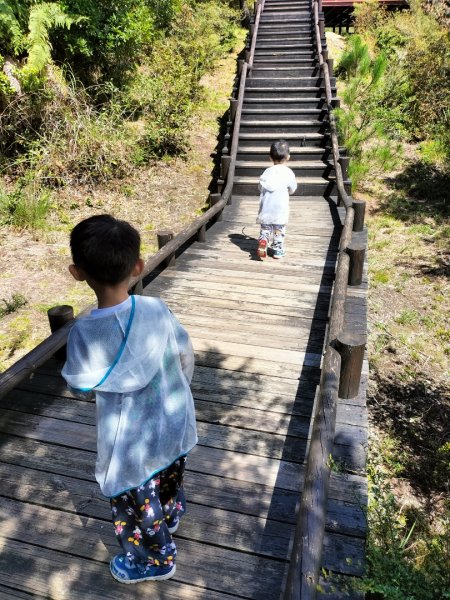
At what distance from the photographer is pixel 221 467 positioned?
9.64 ft

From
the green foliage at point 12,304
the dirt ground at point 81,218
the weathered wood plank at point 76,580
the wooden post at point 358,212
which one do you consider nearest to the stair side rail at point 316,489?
the weathered wood plank at point 76,580

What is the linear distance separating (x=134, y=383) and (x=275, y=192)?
418 centimetres

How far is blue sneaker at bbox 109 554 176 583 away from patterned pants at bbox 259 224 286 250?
4.34 metres

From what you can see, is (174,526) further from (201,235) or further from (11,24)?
(11,24)

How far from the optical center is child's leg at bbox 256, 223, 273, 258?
5953 mm

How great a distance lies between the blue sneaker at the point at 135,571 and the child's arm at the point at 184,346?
95 centimetres

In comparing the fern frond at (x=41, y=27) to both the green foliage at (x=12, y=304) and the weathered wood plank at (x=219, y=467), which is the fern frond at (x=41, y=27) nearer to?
the green foliage at (x=12, y=304)

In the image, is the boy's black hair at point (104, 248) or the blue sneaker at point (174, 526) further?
the blue sneaker at point (174, 526)

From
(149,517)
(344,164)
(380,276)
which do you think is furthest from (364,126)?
(149,517)

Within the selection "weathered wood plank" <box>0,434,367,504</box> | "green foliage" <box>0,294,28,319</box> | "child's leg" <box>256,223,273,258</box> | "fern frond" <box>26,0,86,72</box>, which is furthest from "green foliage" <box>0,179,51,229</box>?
"weathered wood plank" <box>0,434,367,504</box>

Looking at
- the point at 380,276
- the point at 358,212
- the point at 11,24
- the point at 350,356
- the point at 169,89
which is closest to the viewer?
the point at 350,356

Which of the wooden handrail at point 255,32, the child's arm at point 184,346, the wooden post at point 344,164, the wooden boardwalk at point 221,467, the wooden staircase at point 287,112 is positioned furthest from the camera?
the wooden handrail at point 255,32

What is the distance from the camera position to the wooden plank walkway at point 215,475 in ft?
7.58

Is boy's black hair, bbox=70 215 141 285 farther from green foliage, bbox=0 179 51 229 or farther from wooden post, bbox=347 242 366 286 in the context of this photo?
green foliage, bbox=0 179 51 229
